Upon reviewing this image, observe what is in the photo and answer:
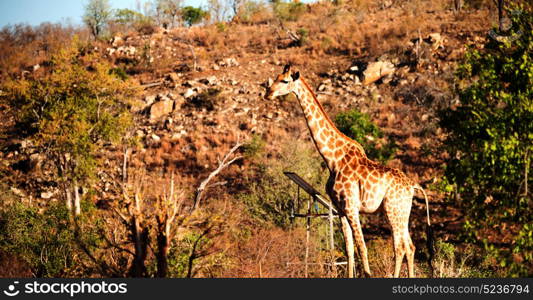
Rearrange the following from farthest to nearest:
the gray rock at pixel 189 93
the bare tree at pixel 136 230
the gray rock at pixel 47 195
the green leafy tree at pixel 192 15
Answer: the green leafy tree at pixel 192 15
the gray rock at pixel 189 93
the gray rock at pixel 47 195
the bare tree at pixel 136 230

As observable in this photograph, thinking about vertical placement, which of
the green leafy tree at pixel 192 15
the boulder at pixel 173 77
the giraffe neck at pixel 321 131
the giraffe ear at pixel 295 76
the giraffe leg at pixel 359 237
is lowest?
the giraffe leg at pixel 359 237

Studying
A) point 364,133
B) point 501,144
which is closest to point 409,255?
point 501,144

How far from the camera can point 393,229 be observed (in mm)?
9016

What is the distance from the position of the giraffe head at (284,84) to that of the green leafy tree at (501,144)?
3723 millimetres

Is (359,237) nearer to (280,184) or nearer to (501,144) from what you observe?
(501,144)

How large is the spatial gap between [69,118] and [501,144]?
22856mm

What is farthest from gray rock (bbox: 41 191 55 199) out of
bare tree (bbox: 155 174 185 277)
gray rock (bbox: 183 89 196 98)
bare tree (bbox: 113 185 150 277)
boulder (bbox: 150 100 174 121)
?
bare tree (bbox: 155 174 185 277)

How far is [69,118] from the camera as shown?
87.4 ft

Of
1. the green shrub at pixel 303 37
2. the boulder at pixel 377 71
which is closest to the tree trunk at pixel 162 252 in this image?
the boulder at pixel 377 71

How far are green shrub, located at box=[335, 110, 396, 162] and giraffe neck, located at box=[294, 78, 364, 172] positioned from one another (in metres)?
19.9

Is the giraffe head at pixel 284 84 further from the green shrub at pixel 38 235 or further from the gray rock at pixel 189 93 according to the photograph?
the gray rock at pixel 189 93

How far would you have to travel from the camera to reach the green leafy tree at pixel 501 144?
933 centimetres

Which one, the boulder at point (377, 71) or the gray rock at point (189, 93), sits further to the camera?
the gray rock at point (189, 93)

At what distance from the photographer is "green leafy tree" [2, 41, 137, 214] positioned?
26.1m
